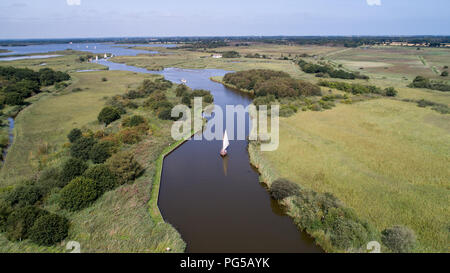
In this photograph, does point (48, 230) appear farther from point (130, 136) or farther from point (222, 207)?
point (130, 136)

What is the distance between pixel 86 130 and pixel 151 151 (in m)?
12.2

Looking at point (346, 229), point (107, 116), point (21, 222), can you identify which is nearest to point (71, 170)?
point (21, 222)

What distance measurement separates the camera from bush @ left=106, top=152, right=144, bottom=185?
20594 mm

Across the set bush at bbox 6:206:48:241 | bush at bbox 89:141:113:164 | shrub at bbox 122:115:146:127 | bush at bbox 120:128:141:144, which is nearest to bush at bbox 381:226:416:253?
bush at bbox 6:206:48:241

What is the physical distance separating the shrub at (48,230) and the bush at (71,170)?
5622mm

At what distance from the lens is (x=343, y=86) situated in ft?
198

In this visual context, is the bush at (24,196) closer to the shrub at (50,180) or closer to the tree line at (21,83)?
the shrub at (50,180)

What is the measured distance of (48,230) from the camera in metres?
14.4

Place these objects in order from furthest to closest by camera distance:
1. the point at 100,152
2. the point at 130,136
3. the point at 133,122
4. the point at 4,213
Answer: the point at 133,122, the point at 130,136, the point at 100,152, the point at 4,213

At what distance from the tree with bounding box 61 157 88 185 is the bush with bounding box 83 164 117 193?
1.18 m

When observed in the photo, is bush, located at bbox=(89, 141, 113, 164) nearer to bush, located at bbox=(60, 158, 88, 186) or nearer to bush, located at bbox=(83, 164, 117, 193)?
bush, located at bbox=(60, 158, 88, 186)

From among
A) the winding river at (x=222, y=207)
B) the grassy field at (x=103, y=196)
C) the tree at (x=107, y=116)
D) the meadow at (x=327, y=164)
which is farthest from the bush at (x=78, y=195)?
the tree at (x=107, y=116)

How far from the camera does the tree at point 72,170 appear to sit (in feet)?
66.1

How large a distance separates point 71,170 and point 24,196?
3583 millimetres
